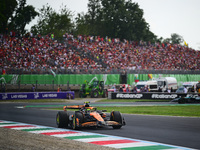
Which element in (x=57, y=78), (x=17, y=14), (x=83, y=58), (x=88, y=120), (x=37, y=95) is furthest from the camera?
(x=17, y=14)

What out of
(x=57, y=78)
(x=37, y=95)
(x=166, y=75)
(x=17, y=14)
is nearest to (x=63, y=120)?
(x=37, y=95)

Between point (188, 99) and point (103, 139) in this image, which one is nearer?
point (103, 139)

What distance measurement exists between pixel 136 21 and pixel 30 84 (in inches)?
2109

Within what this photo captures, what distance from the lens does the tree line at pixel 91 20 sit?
68.1m

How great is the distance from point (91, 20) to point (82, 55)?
50690 millimetres

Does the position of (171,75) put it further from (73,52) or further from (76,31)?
(76,31)

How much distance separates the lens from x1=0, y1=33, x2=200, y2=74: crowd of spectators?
4053cm

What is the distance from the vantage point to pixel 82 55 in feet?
157

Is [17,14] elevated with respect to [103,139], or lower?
elevated

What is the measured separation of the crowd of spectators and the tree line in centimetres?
1747

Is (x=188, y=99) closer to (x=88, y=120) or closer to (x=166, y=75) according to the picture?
(x=88, y=120)

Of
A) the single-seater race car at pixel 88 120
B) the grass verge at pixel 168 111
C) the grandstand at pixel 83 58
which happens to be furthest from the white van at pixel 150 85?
the single-seater race car at pixel 88 120

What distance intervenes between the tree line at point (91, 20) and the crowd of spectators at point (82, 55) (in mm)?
17474

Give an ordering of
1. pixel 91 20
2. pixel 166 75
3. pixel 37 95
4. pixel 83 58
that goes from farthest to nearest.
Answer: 1. pixel 91 20
2. pixel 166 75
3. pixel 83 58
4. pixel 37 95
